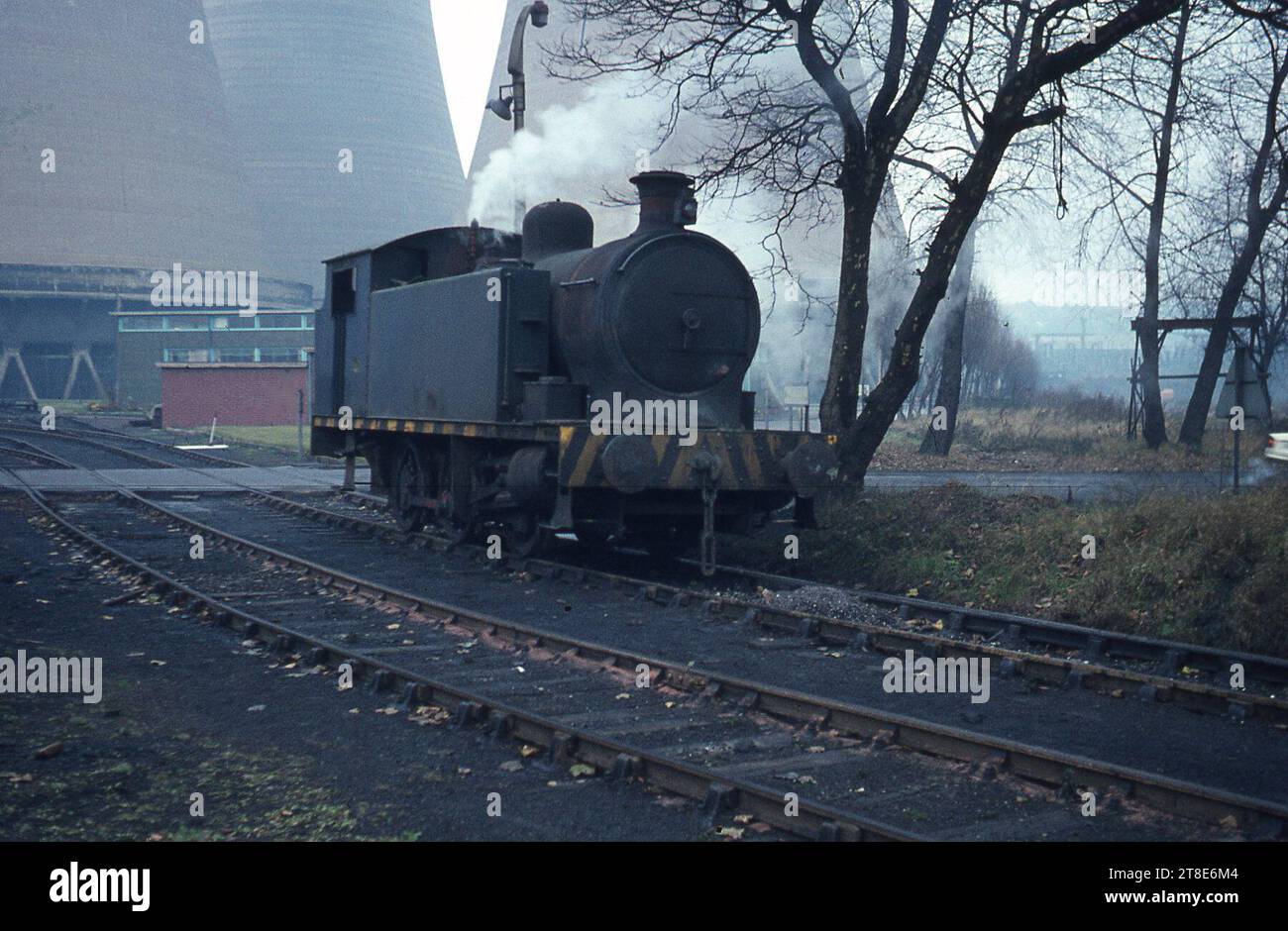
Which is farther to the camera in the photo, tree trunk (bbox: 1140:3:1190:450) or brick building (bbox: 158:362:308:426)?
brick building (bbox: 158:362:308:426)

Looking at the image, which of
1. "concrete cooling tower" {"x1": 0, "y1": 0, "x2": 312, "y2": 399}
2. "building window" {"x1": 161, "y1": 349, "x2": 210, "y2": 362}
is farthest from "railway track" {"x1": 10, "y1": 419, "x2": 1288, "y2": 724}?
"concrete cooling tower" {"x1": 0, "y1": 0, "x2": 312, "y2": 399}

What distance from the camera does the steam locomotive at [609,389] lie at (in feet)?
33.7

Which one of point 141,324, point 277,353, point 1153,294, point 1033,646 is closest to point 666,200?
point 1033,646

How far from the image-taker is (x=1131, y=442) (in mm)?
26766

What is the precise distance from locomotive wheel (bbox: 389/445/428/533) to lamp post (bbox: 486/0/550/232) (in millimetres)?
3144

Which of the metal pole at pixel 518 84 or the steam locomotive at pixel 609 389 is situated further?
the metal pole at pixel 518 84

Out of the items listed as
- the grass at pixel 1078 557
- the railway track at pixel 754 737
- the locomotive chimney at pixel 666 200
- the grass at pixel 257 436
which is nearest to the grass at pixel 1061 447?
the grass at pixel 1078 557

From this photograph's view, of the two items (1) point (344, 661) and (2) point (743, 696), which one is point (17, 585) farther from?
(2) point (743, 696)

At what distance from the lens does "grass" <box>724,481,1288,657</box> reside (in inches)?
330

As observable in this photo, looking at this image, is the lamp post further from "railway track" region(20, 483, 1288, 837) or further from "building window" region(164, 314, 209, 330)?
"building window" region(164, 314, 209, 330)

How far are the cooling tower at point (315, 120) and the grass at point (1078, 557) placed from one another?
67.2 meters

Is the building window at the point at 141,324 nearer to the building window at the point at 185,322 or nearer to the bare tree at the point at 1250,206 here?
the building window at the point at 185,322

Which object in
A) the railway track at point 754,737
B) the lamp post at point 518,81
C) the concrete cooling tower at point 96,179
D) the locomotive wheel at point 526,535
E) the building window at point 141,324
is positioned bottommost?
the railway track at point 754,737

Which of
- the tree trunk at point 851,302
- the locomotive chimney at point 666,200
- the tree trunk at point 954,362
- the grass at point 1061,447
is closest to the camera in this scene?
the locomotive chimney at point 666,200
